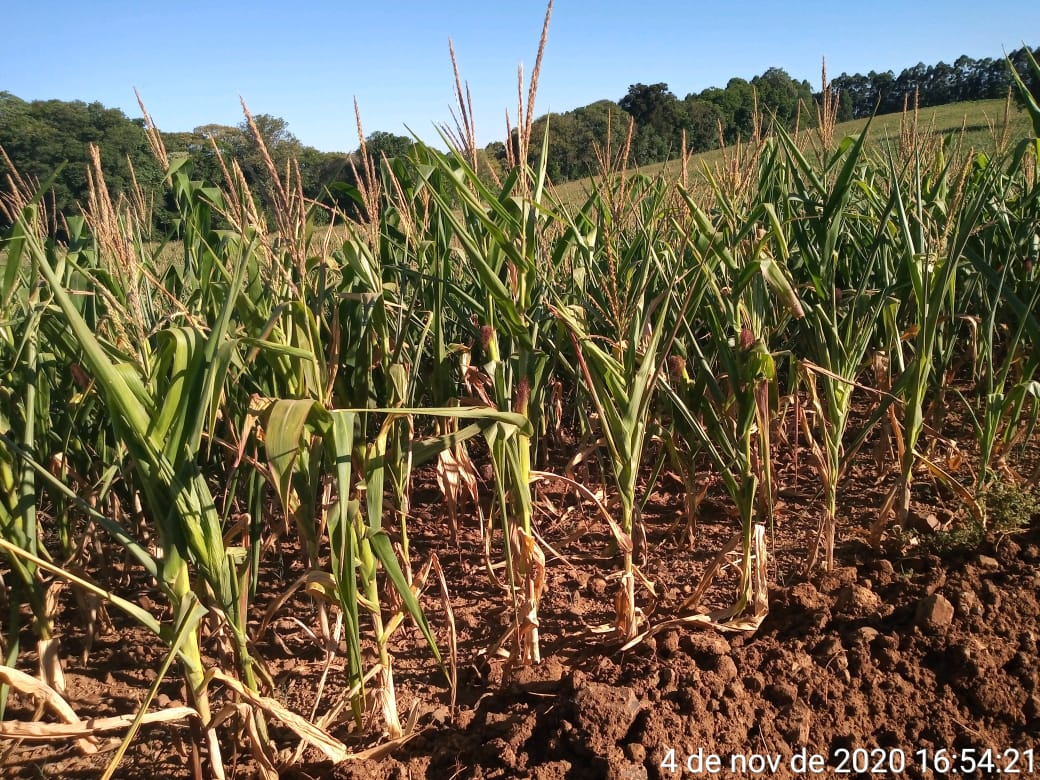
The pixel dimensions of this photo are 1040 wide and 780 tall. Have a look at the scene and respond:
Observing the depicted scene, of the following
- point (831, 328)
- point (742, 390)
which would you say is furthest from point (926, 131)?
point (742, 390)

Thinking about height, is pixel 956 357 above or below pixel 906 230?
below

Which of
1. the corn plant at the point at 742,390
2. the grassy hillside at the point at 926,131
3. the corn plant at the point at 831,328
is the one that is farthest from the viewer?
the grassy hillside at the point at 926,131

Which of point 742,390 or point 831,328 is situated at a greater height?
point 831,328

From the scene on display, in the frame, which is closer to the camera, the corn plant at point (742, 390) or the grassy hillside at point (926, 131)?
the corn plant at point (742, 390)

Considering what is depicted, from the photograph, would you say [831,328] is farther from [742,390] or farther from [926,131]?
[926,131]

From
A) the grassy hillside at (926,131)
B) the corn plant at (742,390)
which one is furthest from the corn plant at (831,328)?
the grassy hillside at (926,131)

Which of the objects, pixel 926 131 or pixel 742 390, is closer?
pixel 742 390

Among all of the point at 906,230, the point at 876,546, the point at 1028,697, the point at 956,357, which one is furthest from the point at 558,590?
the point at 956,357

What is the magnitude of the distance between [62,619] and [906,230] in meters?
2.64

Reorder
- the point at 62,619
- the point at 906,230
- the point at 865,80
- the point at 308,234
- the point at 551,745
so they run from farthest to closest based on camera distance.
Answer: the point at 865,80, the point at 62,619, the point at 308,234, the point at 906,230, the point at 551,745

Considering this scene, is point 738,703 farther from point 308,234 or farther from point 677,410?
point 308,234

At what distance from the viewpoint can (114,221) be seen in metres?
2.23

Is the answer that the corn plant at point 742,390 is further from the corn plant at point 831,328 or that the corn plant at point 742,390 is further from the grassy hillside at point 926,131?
the grassy hillside at point 926,131

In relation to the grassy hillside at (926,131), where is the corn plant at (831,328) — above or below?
below
